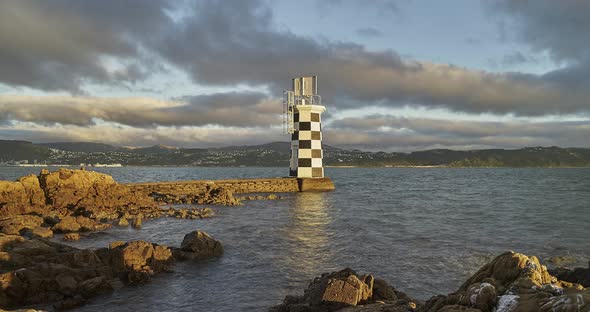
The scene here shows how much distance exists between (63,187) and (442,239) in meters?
23.7

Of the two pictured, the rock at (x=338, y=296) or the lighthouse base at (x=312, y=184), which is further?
the lighthouse base at (x=312, y=184)

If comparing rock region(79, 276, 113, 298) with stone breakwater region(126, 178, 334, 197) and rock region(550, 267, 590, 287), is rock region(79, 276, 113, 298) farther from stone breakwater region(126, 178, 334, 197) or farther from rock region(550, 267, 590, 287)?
stone breakwater region(126, 178, 334, 197)

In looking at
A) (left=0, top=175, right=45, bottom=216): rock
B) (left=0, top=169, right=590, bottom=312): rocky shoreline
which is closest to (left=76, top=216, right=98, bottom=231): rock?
(left=0, top=169, right=590, bottom=312): rocky shoreline

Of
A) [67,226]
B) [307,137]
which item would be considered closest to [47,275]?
[67,226]

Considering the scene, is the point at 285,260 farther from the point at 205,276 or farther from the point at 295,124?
the point at 295,124

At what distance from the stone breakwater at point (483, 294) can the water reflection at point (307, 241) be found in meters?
3.32

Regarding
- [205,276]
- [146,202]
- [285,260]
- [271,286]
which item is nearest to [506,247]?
[285,260]

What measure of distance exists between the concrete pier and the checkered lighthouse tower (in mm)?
1014

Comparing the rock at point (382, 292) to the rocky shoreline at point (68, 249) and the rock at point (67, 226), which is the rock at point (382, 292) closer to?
the rocky shoreline at point (68, 249)

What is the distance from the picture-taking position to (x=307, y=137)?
42.7 meters

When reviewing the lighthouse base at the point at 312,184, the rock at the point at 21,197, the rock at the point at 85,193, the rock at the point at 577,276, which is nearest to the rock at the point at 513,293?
the rock at the point at 577,276

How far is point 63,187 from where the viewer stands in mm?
26672

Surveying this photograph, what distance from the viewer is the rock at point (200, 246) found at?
14750 mm

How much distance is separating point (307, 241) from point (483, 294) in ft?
41.2
